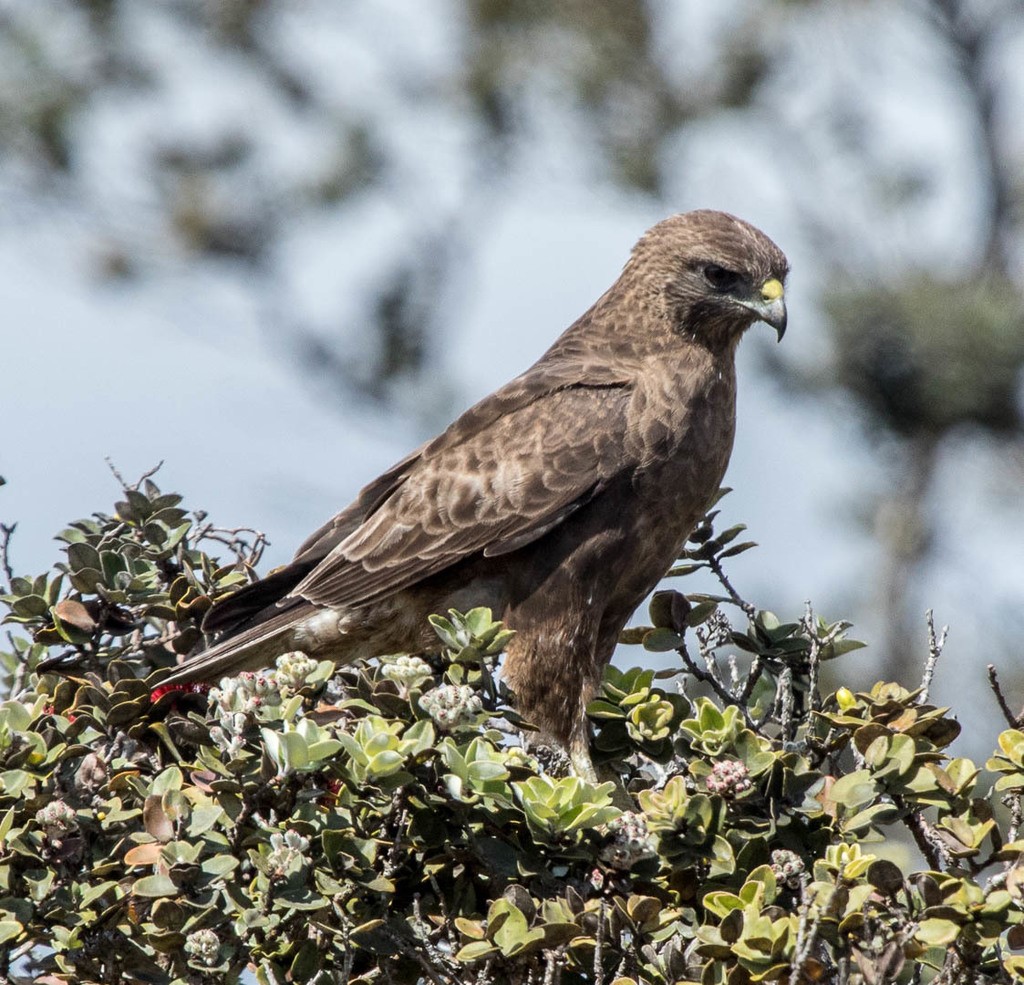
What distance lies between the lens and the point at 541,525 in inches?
180

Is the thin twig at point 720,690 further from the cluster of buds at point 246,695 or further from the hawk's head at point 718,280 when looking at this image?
the hawk's head at point 718,280

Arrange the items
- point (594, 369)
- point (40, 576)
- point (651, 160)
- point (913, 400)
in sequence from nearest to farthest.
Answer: point (40, 576)
point (594, 369)
point (913, 400)
point (651, 160)

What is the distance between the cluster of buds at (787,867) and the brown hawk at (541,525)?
5.14 ft

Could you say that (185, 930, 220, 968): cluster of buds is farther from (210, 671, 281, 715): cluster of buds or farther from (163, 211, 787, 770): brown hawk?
(163, 211, 787, 770): brown hawk

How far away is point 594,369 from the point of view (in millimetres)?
4879

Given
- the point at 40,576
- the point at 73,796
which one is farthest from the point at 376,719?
the point at 40,576

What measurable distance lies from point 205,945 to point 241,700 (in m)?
0.40

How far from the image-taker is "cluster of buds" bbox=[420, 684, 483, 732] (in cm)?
271

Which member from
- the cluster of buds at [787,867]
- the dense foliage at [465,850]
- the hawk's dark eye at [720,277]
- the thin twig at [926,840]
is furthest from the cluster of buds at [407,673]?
the hawk's dark eye at [720,277]

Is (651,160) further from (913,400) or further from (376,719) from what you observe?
(376,719)

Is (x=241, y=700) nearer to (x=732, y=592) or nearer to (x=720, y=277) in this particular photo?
(x=732, y=592)

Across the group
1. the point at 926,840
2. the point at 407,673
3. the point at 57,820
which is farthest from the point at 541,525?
the point at 57,820

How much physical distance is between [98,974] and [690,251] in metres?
3.19

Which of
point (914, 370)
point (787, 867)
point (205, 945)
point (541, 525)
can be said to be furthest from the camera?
point (914, 370)
